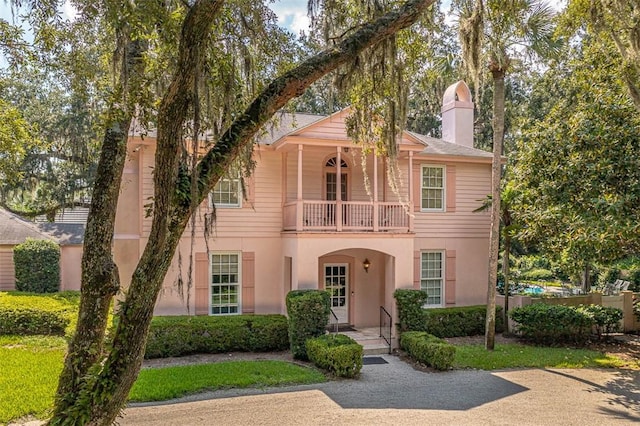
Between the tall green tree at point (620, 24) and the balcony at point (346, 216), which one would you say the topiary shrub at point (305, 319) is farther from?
the tall green tree at point (620, 24)

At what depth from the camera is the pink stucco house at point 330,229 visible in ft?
38.4

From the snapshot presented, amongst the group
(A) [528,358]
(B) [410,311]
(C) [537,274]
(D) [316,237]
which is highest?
(D) [316,237]

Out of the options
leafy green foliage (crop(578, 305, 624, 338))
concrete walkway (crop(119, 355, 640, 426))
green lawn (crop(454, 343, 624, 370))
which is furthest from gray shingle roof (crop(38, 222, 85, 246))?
leafy green foliage (crop(578, 305, 624, 338))

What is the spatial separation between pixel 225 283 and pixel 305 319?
3056 mm

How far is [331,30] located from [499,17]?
11.1 feet

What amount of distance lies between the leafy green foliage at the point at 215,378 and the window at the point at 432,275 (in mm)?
5579

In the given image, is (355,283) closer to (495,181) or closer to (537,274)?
(495,181)

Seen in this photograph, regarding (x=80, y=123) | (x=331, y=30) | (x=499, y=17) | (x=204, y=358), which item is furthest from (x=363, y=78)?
(x=80, y=123)

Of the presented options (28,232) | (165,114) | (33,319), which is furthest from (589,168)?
(28,232)

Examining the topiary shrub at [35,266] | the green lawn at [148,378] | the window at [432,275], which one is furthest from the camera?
the topiary shrub at [35,266]

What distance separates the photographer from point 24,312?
1248cm

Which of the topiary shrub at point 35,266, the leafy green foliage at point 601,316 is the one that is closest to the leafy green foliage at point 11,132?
the topiary shrub at point 35,266

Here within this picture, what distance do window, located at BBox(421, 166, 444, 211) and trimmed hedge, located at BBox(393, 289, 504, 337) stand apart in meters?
Result: 3.20

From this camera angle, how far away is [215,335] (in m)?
10.9
